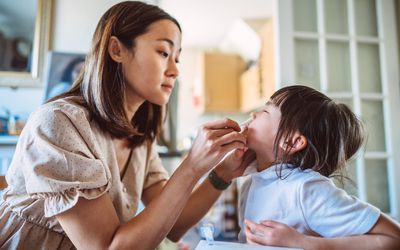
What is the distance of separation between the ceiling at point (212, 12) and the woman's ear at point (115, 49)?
172 cm

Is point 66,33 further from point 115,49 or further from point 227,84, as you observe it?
point 227,84

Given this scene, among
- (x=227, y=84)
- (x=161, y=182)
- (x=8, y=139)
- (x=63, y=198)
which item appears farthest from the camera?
(x=227, y=84)

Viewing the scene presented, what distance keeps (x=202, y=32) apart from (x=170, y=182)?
Answer: 9.66 ft

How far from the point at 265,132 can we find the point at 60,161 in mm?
530

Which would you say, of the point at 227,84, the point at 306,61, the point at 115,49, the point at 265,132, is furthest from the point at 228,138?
the point at 227,84

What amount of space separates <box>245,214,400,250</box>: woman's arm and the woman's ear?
1.87 ft

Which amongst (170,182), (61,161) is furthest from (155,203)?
(61,161)

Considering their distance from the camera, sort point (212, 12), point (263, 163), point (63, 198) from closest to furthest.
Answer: point (63, 198) < point (263, 163) < point (212, 12)

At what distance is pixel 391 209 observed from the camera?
6.07 feet

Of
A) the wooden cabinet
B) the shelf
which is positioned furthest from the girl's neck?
the wooden cabinet

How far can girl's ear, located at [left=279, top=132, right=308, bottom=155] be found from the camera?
0.78m

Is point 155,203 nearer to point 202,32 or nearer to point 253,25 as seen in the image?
point 253,25

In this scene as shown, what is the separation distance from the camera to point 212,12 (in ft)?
9.41

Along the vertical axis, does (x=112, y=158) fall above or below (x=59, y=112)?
below
